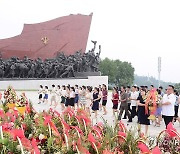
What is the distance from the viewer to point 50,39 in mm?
28906

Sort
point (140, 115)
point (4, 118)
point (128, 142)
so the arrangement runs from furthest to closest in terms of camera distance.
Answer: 1. point (140, 115)
2. point (4, 118)
3. point (128, 142)

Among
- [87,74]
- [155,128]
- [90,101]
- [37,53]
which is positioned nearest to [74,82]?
[87,74]

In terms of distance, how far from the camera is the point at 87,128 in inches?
171

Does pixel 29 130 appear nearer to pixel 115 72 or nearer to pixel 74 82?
pixel 74 82

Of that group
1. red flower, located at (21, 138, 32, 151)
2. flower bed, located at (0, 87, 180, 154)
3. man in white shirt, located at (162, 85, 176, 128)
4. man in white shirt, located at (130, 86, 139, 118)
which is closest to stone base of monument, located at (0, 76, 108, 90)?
man in white shirt, located at (130, 86, 139, 118)

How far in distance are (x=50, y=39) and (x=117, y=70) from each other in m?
29.3

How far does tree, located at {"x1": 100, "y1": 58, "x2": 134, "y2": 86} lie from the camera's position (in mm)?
55500

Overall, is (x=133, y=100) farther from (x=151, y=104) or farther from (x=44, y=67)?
(x=44, y=67)

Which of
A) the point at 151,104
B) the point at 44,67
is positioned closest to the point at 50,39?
the point at 44,67

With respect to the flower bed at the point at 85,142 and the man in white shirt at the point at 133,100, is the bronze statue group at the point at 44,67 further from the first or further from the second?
the flower bed at the point at 85,142

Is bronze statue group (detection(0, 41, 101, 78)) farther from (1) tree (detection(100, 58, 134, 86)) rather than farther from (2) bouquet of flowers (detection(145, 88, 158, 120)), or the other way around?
(1) tree (detection(100, 58, 134, 86))

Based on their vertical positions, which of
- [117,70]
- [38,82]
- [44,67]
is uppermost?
[117,70]

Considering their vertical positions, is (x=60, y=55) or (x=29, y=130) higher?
(x=60, y=55)

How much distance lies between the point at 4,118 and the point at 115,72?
51713mm
